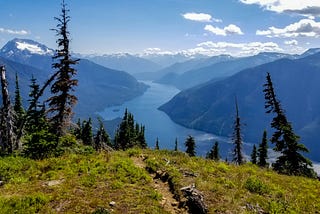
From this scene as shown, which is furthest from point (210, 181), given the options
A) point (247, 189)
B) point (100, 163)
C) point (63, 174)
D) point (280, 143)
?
point (280, 143)

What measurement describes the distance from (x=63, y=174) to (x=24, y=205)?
396 cm

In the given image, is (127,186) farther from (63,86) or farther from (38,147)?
(63,86)

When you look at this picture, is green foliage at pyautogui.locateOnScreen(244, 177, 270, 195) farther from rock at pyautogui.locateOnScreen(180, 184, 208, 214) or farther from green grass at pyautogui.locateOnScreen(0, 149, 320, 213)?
rock at pyautogui.locateOnScreen(180, 184, 208, 214)

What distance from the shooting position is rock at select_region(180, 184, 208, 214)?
44.8 feet

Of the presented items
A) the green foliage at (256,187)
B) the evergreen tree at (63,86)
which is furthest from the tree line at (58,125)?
the green foliage at (256,187)

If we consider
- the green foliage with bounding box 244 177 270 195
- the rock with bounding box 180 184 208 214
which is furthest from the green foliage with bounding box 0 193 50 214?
the green foliage with bounding box 244 177 270 195

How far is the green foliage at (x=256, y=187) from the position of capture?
53.5ft

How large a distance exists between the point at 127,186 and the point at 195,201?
356cm

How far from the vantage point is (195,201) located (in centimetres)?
1391

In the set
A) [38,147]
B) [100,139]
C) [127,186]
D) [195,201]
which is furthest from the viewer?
[100,139]

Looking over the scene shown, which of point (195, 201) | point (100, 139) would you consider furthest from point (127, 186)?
point (100, 139)

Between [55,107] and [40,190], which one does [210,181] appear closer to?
[40,190]

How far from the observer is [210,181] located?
16891 millimetres

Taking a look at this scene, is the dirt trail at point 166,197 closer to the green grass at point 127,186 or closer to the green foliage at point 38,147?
the green grass at point 127,186
